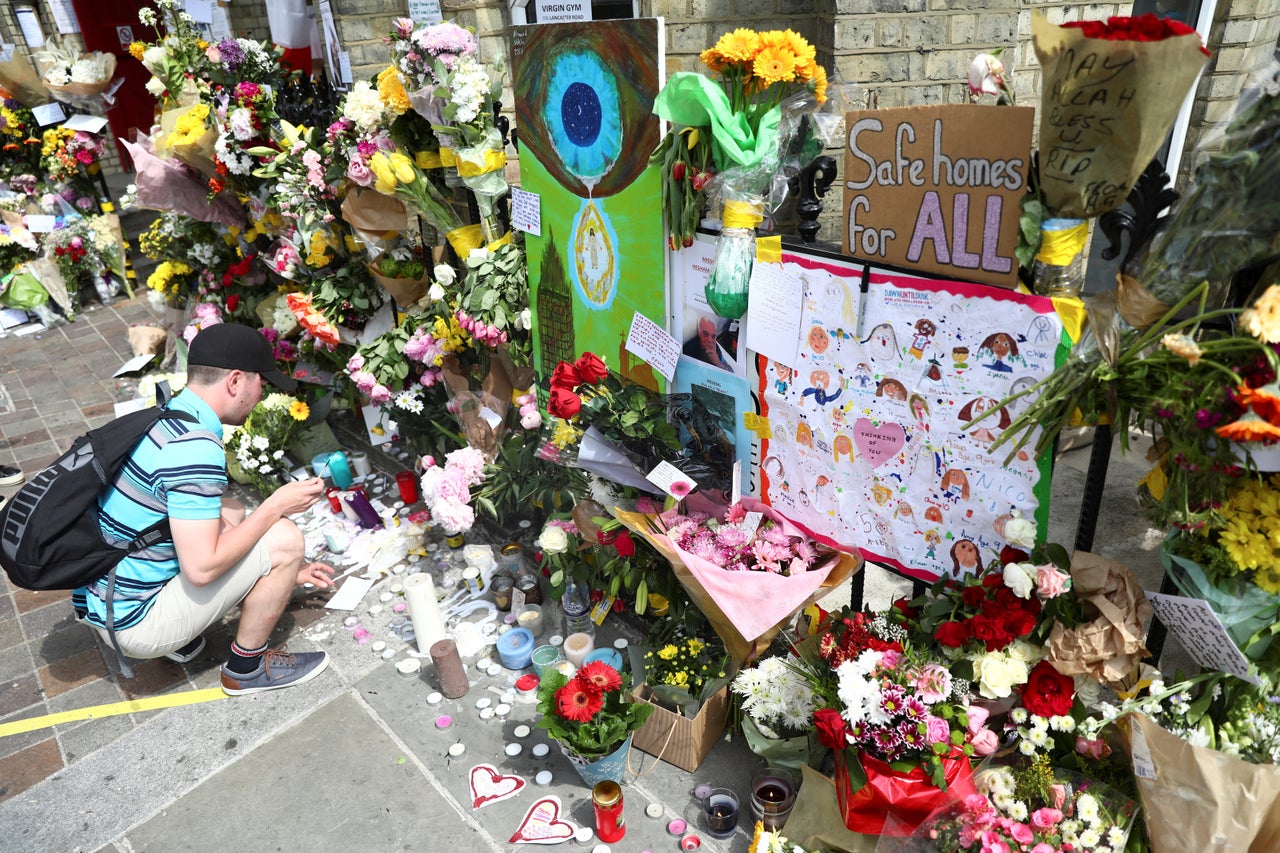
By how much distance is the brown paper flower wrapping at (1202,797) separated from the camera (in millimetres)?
1865

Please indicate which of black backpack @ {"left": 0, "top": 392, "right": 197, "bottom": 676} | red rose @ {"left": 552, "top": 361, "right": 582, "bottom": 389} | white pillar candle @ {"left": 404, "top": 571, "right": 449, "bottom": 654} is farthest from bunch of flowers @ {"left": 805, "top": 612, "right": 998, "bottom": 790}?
black backpack @ {"left": 0, "top": 392, "right": 197, "bottom": 676}

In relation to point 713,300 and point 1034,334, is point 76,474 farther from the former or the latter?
point 1034,334

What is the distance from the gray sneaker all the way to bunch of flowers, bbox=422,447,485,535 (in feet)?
2.67

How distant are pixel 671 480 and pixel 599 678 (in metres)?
0.74

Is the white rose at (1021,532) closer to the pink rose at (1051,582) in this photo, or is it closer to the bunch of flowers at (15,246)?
the pink rose at (1051,582)

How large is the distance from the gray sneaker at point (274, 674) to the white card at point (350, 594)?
1.40 ft

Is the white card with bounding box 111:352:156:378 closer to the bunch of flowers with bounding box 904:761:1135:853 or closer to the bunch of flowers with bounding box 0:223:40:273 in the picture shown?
the bunch of flowers with bounding box 0:223:40:273

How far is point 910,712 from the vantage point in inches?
85.5

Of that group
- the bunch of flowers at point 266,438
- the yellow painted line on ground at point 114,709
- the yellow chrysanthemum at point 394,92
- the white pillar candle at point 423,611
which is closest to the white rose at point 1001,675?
the white pillar candle at point 423,611

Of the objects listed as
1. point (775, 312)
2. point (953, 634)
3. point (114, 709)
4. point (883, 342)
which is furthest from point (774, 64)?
point (114, 709)

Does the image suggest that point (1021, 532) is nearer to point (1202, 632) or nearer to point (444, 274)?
point (1202, 632)

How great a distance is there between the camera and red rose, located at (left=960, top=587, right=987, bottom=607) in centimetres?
229

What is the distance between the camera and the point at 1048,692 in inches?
87.1

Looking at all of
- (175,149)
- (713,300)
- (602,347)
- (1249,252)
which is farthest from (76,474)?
(1249,252)
